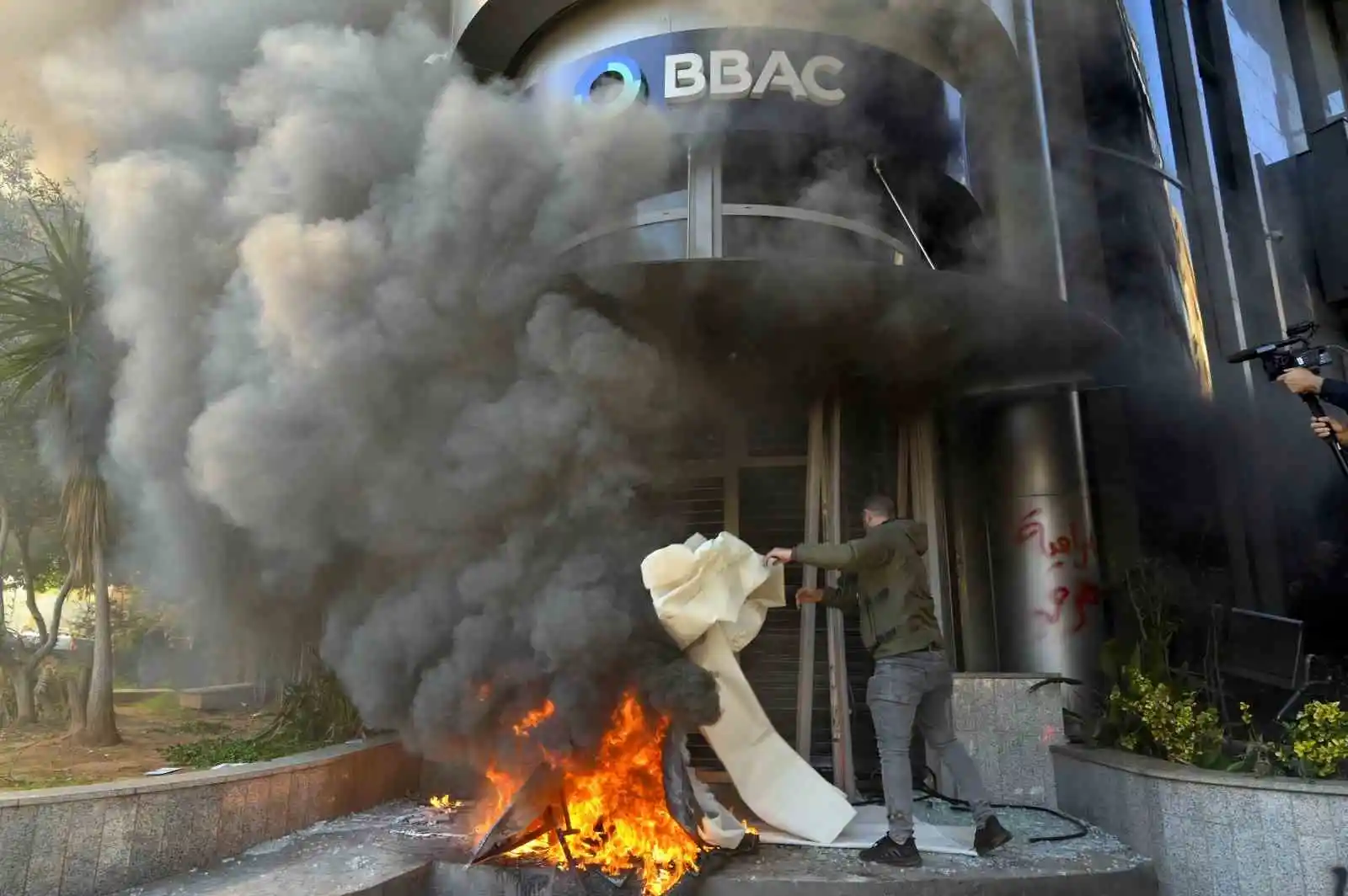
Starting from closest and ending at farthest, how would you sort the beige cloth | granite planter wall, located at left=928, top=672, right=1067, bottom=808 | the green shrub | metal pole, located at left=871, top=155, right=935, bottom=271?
the beige cloth → the green shrub → granite planter wall, located at left=928, top=672, right=1067, bottom=808 → metal pole, located at left=871, top=155, right=935, bottom=271

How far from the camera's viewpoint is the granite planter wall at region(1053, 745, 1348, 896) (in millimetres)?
3297

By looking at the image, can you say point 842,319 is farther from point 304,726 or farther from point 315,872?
point 304,726

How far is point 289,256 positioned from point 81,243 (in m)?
2.19

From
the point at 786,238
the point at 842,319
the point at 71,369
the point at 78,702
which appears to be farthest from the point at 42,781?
the point at 786,238

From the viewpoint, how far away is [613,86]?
5.81 meters

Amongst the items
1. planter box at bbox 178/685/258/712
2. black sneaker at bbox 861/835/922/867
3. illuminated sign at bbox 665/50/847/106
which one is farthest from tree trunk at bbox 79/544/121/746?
illuminated sign at bbox 665/50/847/106

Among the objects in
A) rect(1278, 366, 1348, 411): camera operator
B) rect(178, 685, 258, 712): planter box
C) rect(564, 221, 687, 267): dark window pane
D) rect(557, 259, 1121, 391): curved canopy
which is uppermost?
rect(564, 221, 687, 267): dark window pane

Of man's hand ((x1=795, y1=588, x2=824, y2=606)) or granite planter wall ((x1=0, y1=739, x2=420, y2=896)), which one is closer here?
granite planter wall ((x1=0, y1=739, x2=420, y2=896))

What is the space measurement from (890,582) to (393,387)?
8.63ft

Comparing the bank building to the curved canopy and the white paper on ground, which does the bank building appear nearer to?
the curved canopy

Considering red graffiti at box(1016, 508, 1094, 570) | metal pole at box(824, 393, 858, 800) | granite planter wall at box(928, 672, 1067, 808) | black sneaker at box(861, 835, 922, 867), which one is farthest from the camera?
red graffiti at box(1016, 508, 1094, 570)

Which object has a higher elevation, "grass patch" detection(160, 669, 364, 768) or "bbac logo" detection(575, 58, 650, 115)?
"bbac logo" detection(575, 58, 650, 115)

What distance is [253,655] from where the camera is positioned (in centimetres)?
→ 572

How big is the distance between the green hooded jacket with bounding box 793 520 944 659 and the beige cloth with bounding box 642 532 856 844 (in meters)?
0.34
